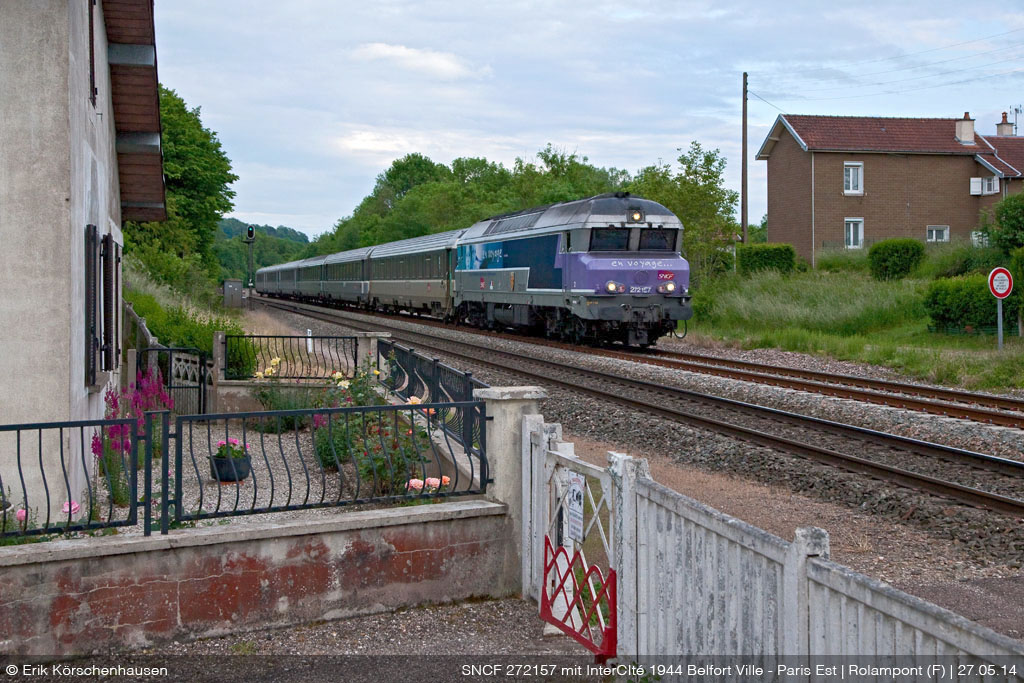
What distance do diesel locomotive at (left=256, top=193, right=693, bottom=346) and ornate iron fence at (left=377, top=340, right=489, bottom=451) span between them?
813 centimetres

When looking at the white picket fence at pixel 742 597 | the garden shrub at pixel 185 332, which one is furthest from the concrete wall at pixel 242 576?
the garden shrub at pixel 185 332

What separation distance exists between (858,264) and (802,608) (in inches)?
1417

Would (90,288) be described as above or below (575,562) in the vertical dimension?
above

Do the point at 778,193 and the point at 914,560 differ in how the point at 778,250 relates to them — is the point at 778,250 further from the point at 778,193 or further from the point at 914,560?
the point at 914,560

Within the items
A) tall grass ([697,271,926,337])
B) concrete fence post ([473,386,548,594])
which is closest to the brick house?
tall grass ([697,271,926,337])

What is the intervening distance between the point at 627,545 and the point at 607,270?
1648 centimetres

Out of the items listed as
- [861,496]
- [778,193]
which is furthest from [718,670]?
[778,193]

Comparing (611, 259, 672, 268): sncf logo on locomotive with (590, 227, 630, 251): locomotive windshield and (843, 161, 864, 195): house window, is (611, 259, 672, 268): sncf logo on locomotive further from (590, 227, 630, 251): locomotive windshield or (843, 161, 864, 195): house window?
(843, 161, 864, 195): house window

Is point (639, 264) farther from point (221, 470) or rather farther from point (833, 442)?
point (221, 470)

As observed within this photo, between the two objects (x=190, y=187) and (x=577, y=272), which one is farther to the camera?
(x=190, y=187)

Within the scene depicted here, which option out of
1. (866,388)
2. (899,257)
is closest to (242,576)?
(866,388)

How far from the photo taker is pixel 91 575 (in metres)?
5.53

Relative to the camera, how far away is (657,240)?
72.7ft

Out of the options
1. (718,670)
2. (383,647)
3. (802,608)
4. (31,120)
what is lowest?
(383,647)
